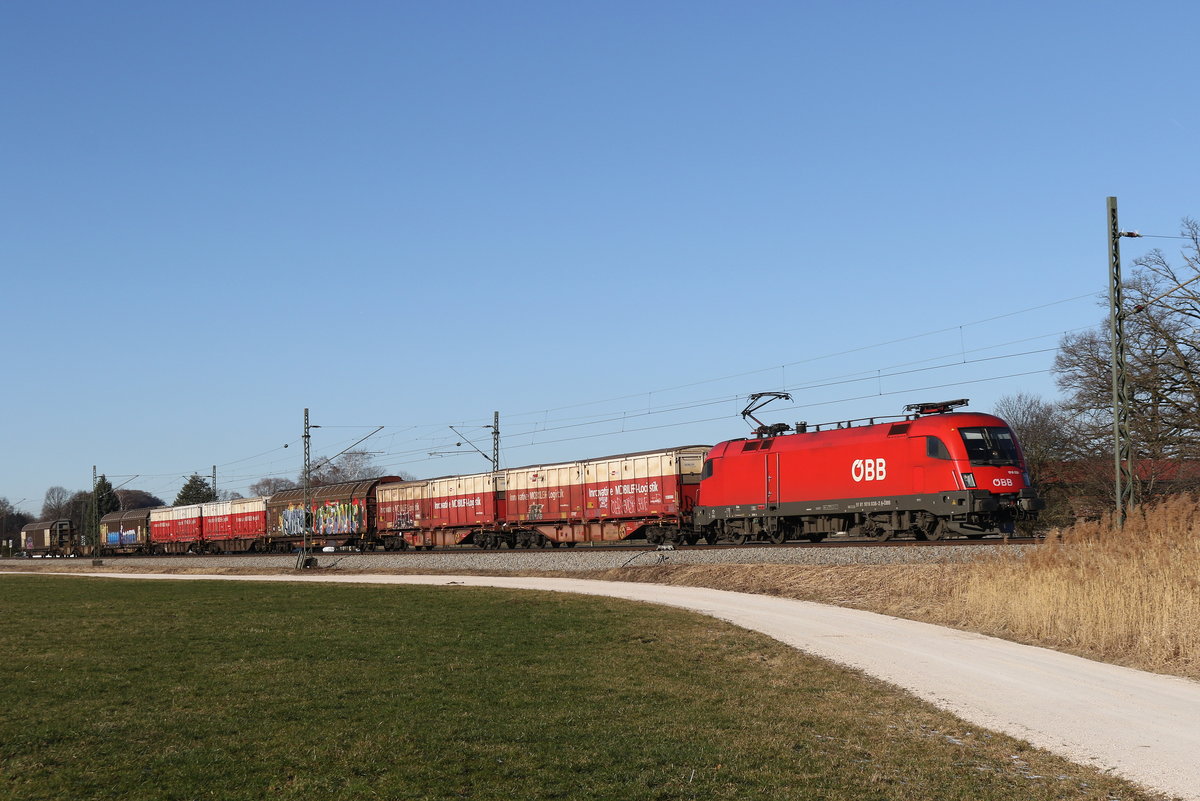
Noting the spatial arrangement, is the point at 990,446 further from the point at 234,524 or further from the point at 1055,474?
the point at 234,524

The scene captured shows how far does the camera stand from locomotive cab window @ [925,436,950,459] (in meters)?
32.4

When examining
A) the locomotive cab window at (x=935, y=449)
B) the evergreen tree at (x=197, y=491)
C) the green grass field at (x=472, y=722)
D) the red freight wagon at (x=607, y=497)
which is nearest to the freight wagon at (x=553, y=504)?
the red freight wagon at (x=607, y=497)

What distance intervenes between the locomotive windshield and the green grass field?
45.1 feet

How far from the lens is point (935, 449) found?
32.7 m

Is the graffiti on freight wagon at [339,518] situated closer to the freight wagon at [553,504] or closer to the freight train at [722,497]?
the freight train at [722,497]

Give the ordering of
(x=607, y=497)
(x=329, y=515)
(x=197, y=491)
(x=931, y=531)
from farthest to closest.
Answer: (x=197, y=491), (x=329, y=515), (x=607, y=497), (x=931, y=531)

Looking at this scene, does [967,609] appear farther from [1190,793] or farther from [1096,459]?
[1096,459]

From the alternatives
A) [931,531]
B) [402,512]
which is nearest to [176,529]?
[402,512]

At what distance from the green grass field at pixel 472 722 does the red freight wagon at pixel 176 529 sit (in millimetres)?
64702

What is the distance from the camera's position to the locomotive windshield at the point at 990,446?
32.2 m

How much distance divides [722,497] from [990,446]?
1102 centimetres

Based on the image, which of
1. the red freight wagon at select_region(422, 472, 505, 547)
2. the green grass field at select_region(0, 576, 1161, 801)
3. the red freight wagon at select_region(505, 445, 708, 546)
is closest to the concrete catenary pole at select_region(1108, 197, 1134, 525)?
the green grass field at select_region(0, 576, 1161, 801)

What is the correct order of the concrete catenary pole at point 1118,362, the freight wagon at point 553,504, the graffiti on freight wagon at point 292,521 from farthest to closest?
the graffiti on freight wagon at point 292,521
the freight wagon at point 553,504
the concrete catenary pole at point 1118,362

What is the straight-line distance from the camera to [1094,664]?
16.6m
